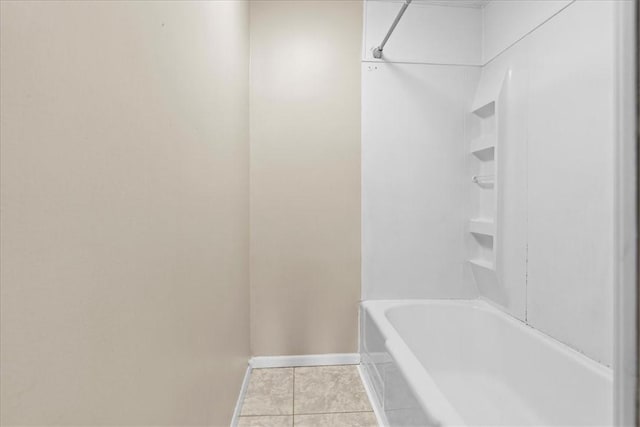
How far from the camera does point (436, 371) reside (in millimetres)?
2150

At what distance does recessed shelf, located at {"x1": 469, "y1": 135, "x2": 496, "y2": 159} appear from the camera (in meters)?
2.17

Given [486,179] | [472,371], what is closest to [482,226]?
[486,179]

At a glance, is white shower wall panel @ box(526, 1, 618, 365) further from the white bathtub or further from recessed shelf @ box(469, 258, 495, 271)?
recessed shelf @ box(469, 258, 495, 271)

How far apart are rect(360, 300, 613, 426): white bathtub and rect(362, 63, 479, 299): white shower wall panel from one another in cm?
18

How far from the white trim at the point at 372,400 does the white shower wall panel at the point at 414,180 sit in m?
0.49

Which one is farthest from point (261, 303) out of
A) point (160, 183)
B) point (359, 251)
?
point (160, 183)

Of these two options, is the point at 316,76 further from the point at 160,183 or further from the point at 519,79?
the point at 160,183

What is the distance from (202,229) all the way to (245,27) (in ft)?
5.11

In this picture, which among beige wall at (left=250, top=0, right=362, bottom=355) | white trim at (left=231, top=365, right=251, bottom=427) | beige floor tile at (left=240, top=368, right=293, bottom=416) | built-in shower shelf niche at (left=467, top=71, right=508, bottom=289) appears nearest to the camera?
white trim at (left=231, top=365, right=251, bottom=427)

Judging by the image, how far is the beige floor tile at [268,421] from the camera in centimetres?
174

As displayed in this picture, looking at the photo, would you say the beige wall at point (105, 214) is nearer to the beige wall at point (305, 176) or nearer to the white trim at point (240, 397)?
the white trim at point (240, 397)

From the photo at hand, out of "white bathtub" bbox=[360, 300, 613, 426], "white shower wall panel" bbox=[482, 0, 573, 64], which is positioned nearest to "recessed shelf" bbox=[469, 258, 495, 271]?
"white bathtub" bbox=[360, 300, 613, 426]

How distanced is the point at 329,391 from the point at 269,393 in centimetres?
35

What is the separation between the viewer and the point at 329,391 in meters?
2.05
